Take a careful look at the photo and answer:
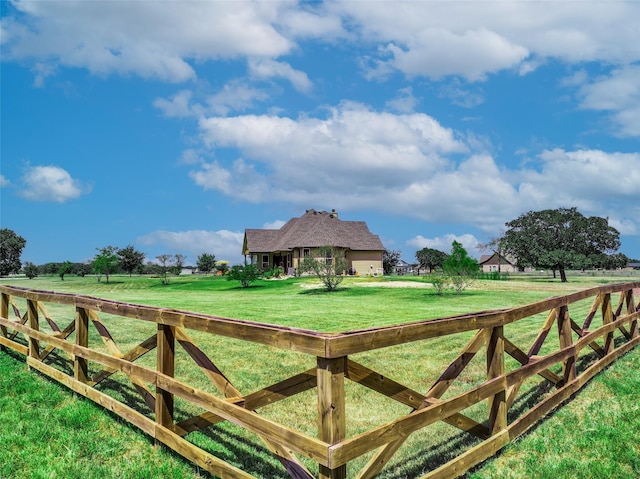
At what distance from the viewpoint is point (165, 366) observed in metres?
5.28

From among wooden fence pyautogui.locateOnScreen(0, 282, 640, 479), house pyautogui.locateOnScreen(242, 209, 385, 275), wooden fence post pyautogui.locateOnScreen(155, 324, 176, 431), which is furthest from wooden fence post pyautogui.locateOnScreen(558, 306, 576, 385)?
house pyautogui.locateOnScreen(242, 209, 385, 275)

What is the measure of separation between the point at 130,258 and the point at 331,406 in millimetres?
58518

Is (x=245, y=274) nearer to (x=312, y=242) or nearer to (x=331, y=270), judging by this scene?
(x=331, y=270)

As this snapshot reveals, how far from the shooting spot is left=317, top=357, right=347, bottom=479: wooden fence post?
333 cm

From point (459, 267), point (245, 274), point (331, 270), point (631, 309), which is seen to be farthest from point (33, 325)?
point (245, 274)

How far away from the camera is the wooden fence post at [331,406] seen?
10.9 feet

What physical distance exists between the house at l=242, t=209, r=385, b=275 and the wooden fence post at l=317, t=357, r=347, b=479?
1851 inches

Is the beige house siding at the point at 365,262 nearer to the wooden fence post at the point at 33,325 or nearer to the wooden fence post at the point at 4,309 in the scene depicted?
the wooden fence post at the point at 4,309

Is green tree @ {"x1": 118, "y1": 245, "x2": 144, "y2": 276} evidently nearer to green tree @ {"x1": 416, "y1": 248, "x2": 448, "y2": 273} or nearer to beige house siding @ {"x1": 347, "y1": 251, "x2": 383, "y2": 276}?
beige house siding @ {"x1": 347, "y1": 251, "x2": 383, "y2": 276}

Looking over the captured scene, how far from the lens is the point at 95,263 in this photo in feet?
163

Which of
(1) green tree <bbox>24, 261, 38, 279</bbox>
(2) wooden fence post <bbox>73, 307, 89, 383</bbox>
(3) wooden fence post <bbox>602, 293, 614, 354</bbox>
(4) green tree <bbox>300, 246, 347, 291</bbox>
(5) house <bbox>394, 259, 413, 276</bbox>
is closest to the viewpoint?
(2) wooden fence post <bbox>73, 307, 89, 383</bbox>

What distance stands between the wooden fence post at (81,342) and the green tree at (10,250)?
84.3 metres

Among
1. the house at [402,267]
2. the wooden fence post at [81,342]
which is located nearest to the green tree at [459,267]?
the wooden fence post at [81,342]

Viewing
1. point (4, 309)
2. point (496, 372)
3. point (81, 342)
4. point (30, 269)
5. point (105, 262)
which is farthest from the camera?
point (30, 269)
